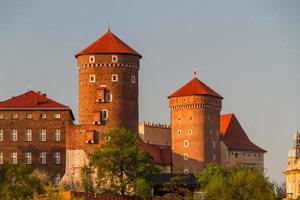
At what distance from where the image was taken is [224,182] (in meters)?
102

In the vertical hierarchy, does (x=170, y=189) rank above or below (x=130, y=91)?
below

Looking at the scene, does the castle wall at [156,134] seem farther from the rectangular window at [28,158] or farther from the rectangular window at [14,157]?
the rectangular window at [14,157]

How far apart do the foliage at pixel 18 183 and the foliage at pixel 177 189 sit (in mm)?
7715

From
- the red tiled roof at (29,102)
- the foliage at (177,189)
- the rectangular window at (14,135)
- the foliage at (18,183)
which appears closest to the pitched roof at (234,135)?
the red tiled roof at (29,102)

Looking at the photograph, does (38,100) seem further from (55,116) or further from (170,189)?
(170,189)

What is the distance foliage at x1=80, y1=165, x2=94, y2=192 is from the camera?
107 m

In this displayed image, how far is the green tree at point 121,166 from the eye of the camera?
10356cm

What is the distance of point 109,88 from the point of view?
115438 mm

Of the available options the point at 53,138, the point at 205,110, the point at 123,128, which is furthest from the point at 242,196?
the point at 205,110

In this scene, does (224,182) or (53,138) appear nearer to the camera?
(224,182)

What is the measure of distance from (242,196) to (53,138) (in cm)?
2154

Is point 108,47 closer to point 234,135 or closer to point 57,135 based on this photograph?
point 57,135

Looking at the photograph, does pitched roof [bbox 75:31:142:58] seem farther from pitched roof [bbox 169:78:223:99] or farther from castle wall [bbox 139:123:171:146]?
castle wall [bbox 139:123:171:146]

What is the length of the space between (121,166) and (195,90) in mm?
28517
